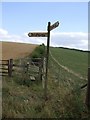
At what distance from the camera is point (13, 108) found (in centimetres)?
852

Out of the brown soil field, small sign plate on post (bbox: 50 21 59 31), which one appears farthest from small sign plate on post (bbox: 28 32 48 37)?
the brown soil field

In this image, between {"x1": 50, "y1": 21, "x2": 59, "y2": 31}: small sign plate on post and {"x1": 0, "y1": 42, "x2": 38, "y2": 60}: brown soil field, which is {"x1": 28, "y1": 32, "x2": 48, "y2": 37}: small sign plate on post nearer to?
{"x1": 50, "y1": 21, "x2": 59, "y2": 31}: small sign plate on post

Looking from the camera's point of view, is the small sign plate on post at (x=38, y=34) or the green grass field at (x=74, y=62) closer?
the small sign plate on post at (x=38, y=34)

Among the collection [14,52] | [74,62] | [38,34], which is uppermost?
[14,52]

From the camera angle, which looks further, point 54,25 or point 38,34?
point 38,34

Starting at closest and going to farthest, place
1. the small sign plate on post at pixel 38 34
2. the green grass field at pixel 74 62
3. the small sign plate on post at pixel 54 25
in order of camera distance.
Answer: the small sign plate on post at pixel 54 25, the small sign plate on post at pixel 38 34, the green grass field at pixel 74 62

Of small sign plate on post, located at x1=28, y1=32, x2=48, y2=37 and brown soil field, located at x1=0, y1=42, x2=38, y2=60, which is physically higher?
brown soil field, located at x1=0, y1=42, x2=38, y2=60

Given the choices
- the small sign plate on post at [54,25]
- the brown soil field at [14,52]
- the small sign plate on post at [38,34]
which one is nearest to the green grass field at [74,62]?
the brown soil field at [14,52]

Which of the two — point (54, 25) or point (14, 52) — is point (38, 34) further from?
point (14, 52)

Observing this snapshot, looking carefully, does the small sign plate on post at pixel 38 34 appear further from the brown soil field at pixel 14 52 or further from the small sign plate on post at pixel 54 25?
the brown soil field at pixel 14 52

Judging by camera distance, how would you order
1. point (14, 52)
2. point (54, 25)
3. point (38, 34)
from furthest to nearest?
1. point (14, 52)
2. point (38, 34)
3. point (54, 25)

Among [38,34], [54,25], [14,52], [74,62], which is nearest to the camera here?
[54,25]

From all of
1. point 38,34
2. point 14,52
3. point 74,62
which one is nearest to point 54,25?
point 38,34

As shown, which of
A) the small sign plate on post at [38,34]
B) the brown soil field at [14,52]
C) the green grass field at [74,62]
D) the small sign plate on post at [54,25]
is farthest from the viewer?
the brown soil field at [14,52]
